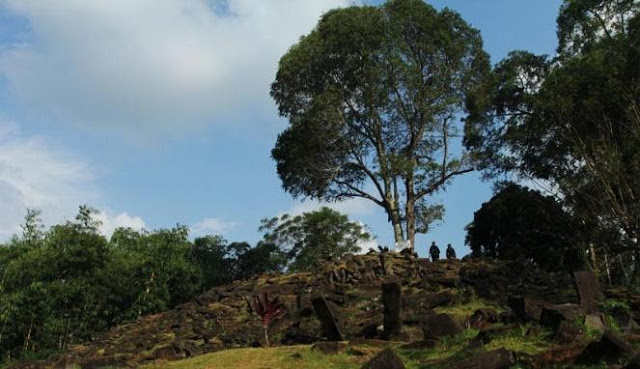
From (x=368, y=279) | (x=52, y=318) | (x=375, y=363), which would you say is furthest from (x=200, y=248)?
(x=375, y=363)

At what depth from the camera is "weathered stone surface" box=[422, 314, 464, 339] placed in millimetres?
10844

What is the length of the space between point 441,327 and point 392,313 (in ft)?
5.81

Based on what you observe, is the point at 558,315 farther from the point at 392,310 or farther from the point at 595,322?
the point at 392,310

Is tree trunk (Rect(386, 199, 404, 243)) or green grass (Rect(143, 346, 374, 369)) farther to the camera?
tree trunk (Rect(386, 199, 404, 243))

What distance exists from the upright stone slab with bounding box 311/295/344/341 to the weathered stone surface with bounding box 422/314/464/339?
2.52 m

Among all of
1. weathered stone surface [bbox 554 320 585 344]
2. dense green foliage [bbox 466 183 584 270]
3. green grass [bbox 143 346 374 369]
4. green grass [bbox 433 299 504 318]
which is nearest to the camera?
weathered stone surface [bbox 554 320 585 344]

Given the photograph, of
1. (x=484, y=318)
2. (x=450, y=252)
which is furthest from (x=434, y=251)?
(x=484, y=318)

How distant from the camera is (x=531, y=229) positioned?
27.1 meters

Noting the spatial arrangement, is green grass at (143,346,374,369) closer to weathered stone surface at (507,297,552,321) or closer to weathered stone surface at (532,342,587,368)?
weathered stone surface at (507,297,552,321)

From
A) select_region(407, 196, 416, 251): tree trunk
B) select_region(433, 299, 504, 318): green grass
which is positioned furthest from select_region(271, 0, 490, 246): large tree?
select_region(433, 299, 504, 318): green grass

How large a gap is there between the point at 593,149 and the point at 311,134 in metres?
13.7

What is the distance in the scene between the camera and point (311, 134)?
29922 mm

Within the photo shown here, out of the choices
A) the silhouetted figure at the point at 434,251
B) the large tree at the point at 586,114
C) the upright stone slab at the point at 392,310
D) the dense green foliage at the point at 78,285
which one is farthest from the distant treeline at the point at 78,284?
the upright stone slab at the point at 392,310

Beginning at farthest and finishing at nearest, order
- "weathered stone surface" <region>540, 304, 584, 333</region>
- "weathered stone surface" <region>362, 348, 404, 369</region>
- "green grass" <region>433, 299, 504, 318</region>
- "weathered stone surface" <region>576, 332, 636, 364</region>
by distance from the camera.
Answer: "green grass" <region>433, 299, 504, 318</region>
"weathered stone surface" <region>540, 304, 584, 333</region>
"weathered stone surface" <region>362, 348, 404, 369</region>
"weathered stone surface" <region>576, 332, 636, 364</region>
